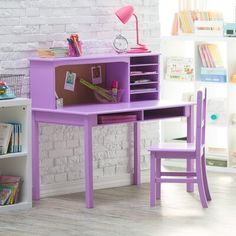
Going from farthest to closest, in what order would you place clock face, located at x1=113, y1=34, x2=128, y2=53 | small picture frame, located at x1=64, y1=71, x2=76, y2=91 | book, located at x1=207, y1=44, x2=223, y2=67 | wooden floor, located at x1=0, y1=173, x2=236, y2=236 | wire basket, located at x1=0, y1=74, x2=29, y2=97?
book, located at x1=207, y1=44, x2=223, y2=67 → clock face, located at x1=113, y1=34, x2=128, y2=53 → small picture frame, located at x1=64, y1=71, x2=76, y2=91 → wire basket, located at x1=0, y1=74, x2=29, y2=97 → wooden floor, located at x1=0, y1=173, x2=236, y2=236

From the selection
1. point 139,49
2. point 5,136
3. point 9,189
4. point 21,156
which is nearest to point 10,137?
point 5,136

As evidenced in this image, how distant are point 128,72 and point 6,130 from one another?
3.51 feet

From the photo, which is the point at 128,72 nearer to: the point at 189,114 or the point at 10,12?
the point at 189,114

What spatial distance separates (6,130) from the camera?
5.27 m

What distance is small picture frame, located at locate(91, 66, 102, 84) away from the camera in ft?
19.5

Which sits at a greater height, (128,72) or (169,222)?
(128,72)

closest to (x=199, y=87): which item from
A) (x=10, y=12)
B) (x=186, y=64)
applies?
(x=186, y=64)

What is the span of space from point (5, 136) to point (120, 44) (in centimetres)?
122

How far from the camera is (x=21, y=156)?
538 centimetres

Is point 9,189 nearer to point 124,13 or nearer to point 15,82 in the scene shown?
point 15,82

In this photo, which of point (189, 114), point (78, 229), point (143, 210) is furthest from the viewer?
point (189, 114)

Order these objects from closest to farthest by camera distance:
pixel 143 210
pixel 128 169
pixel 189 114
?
pixel 143 210 → pixel 189 114 → pixel 128 169

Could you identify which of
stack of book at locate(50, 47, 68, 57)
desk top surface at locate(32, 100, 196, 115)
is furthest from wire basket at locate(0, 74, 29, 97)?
stack of book at locate(50, 47, 68, 57)

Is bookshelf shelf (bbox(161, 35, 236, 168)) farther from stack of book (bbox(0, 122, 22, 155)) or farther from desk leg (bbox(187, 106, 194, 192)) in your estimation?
stack of book (bbox(0, 122, 22, 155))
